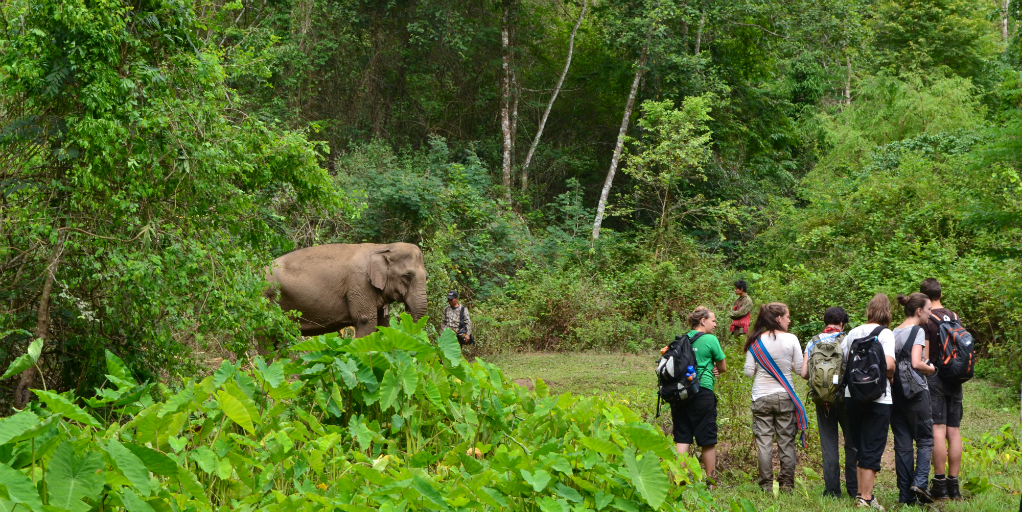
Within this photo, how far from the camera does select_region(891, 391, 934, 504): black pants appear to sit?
6277 millimetres

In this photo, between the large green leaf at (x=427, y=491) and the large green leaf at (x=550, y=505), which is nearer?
the large green leaf at (x=427, y=491)

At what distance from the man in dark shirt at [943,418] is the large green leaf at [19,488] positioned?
19.6 feet

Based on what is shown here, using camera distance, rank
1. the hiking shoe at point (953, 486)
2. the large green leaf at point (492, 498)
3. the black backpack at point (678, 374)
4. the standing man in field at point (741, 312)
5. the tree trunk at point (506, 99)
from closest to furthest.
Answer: the large green leaf at point (492, 498)
the hiking shoe at point (953, 486)
the black backpack at point (678, 374)
the standing man in field at point (741, 312)
the tree trunk at point (506, 99)

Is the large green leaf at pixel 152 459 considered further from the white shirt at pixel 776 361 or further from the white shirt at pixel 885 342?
the white shirt at pixel 776 361

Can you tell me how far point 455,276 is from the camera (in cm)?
1873

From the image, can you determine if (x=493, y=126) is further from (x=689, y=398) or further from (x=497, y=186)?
(x=689, y=398)

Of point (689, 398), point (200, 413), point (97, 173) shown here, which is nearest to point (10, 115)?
point (97, 173)

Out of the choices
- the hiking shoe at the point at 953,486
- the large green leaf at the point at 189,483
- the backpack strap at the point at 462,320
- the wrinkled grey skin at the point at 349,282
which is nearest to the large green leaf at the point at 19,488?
the large green leaf at the point at 189,483

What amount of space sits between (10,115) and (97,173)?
3.19 ft

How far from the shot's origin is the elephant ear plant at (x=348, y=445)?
101 inches

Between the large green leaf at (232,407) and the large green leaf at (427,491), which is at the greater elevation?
the large green leaf at (232,407)

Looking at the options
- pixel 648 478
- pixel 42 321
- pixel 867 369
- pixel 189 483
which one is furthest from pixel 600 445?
pixel 42 321

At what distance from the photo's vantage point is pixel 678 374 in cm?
671

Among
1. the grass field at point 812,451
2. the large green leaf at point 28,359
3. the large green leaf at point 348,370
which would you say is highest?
the large green leaf at point 28,359
